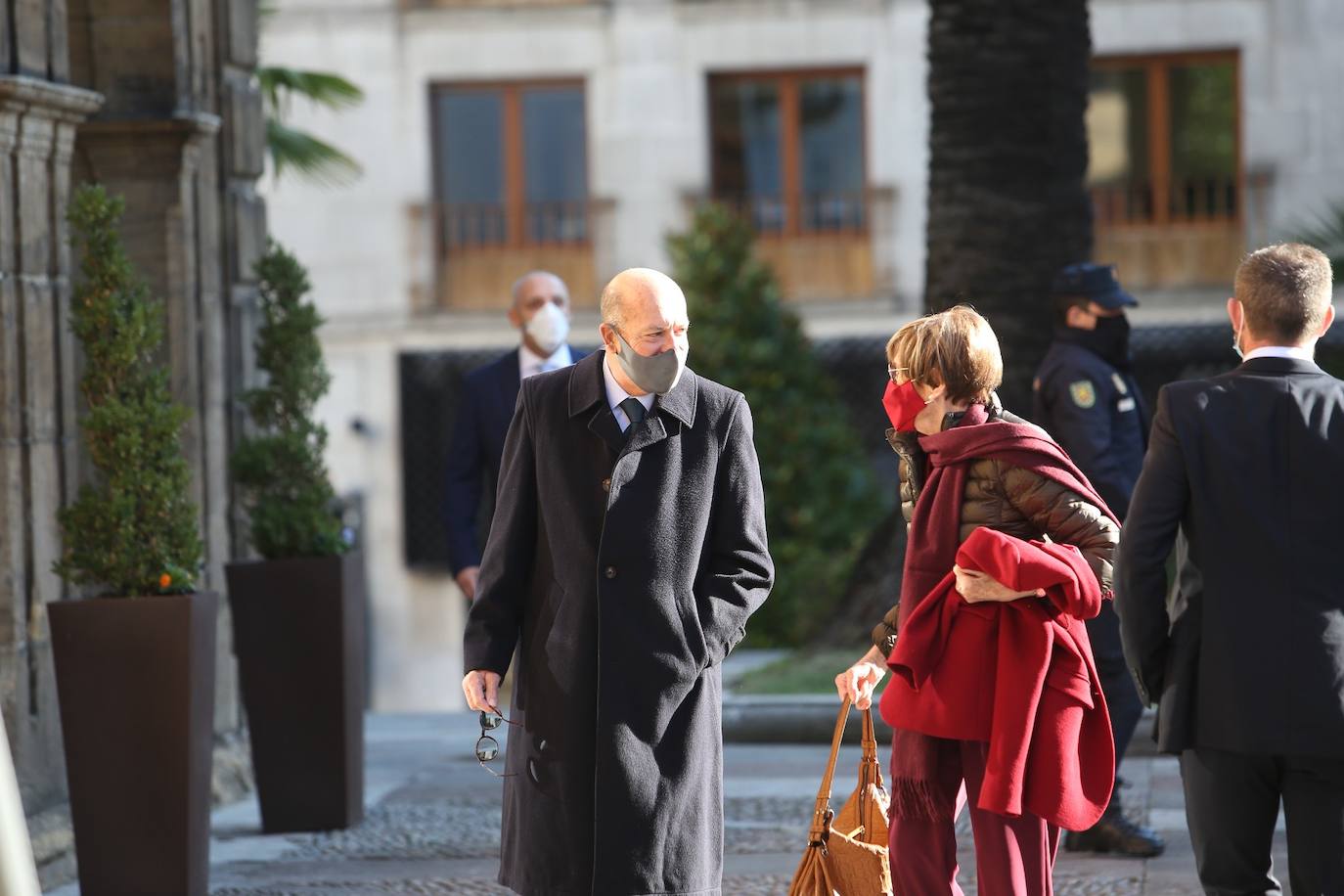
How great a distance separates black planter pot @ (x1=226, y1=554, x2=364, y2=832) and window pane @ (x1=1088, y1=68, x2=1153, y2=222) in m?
15.6

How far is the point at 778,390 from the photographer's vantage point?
18000 mm

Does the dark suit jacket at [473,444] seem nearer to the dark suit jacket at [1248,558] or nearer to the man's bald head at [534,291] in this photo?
the man's bald head at [534,291]

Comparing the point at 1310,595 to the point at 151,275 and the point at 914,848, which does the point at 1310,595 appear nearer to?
the point at 914,848

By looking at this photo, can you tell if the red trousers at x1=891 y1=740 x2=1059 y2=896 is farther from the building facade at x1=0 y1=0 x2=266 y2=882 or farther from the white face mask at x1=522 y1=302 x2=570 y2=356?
the white face mask at x1=522 y1=302 x2=570 y2=356

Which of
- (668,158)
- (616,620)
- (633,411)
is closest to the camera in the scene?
(616,620)

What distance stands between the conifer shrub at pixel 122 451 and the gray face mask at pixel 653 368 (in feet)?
8.68

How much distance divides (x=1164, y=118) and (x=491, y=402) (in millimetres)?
15645

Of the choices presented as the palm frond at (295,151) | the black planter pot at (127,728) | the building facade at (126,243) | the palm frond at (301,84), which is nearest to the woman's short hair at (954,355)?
the black planter pot at (127,728)

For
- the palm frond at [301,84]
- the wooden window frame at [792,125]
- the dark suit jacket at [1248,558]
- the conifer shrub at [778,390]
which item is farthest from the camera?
the wooden window frame at [792,125]

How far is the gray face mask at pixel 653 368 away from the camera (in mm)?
4523

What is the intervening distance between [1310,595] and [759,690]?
6.70m

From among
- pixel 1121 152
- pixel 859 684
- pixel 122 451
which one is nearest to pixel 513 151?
pixel 1121 152

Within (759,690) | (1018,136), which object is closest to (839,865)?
(759,690)

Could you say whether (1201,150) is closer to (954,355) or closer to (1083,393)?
(1083,393)
